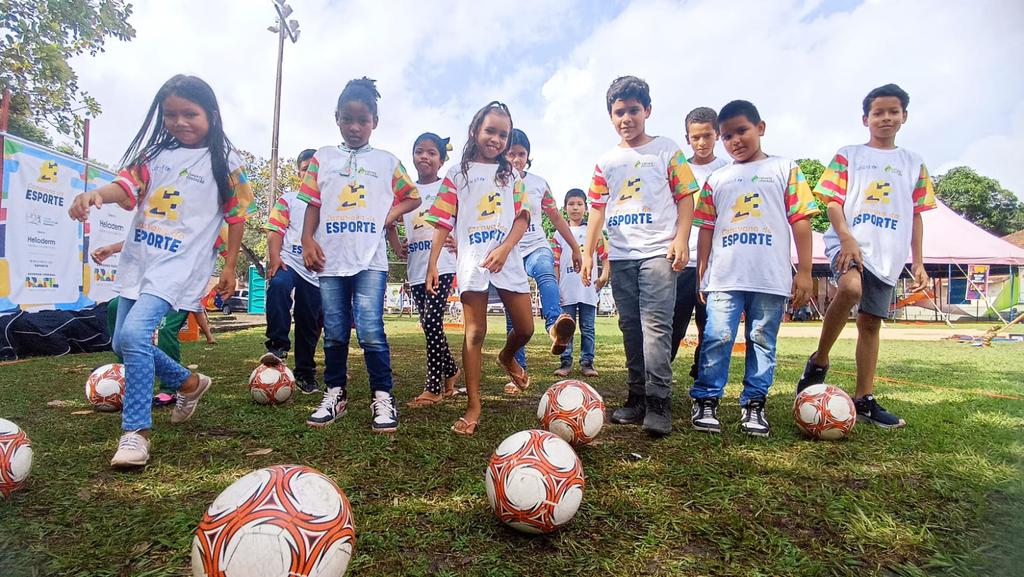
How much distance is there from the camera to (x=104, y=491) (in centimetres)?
212

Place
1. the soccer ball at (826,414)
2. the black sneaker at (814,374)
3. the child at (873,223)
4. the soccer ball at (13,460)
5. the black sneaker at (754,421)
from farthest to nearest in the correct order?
the black sneaker at (814,374) → the child at (873,223) → the black sneaker at (754,421) → the soccer ball at (826,414) → the soccer ball at (13,460)

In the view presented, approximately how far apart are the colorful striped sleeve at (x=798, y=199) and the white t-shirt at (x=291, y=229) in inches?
151

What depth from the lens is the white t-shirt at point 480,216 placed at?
318cm

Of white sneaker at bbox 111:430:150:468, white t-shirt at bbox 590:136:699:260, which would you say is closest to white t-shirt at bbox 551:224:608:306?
white t-shirt at bbox 590:136:699:260

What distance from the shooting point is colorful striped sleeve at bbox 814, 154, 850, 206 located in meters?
3.48

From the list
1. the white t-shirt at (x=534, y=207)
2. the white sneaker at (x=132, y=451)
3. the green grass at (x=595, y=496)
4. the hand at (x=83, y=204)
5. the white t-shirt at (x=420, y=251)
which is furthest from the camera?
the white t-shirt at (x=534, y=207)

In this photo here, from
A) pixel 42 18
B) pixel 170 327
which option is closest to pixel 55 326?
pixel 170 327

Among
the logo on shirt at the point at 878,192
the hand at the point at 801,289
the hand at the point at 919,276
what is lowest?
the hand at the point at 801,289

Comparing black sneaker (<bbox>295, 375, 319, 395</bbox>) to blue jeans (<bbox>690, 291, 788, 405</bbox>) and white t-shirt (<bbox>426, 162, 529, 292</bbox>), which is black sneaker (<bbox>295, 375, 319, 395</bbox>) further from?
blue jeans (<bbox>690, 291, 788, 405</bbox>)

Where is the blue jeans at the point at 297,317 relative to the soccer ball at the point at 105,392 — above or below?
above

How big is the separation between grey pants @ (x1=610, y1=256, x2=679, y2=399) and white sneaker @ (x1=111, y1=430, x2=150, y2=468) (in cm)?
276

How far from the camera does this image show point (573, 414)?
110 inches

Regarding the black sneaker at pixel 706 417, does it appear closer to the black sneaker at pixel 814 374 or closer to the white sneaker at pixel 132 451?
the black sneaker at pixel 814 374

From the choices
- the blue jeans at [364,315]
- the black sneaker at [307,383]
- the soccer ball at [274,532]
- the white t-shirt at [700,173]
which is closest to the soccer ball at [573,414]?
the blue jeans at [364,315]
